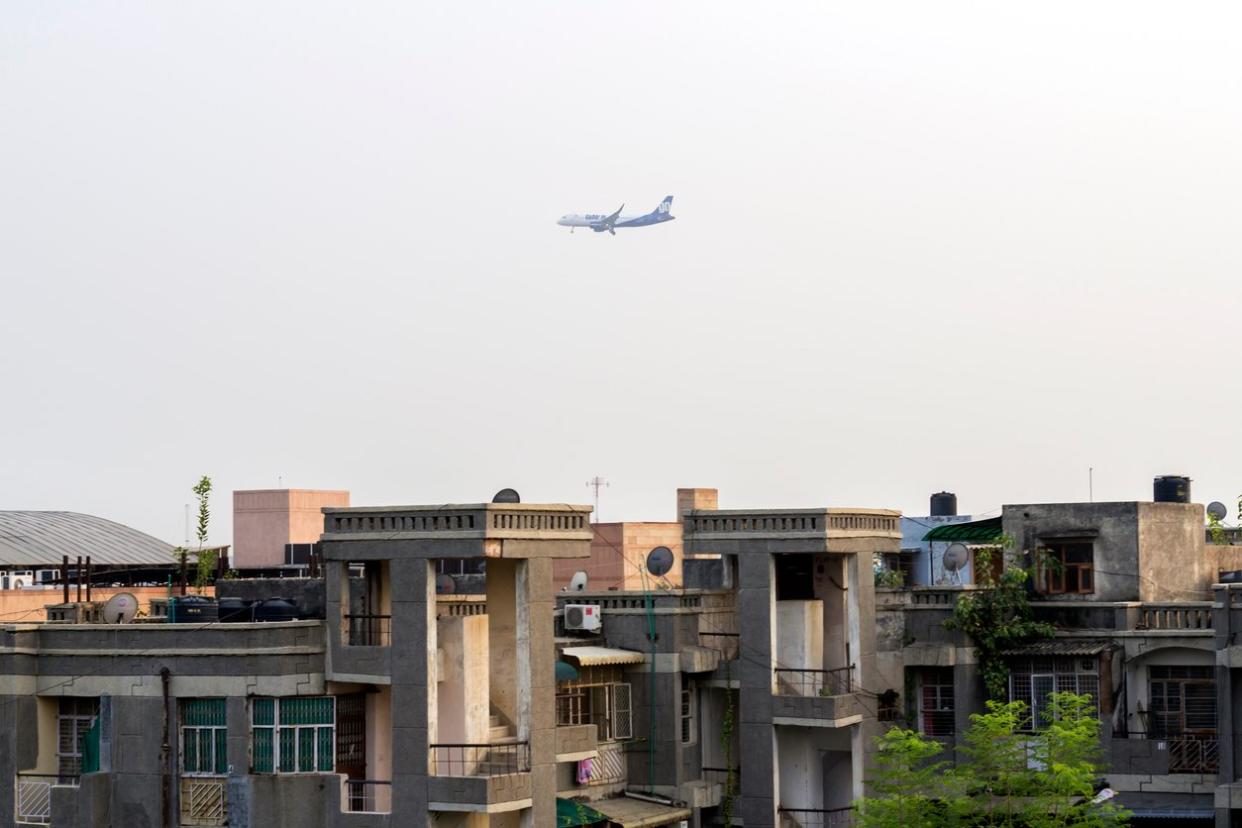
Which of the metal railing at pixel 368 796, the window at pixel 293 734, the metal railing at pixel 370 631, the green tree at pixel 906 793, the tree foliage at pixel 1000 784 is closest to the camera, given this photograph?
the metal railing at pixel 368 796

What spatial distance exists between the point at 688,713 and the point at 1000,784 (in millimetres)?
7604

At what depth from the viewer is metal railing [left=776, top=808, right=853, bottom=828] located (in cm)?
3806

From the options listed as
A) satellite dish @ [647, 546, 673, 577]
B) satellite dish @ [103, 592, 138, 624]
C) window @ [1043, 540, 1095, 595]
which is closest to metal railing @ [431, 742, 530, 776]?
satellite dish @ [103, 592, 138, 624]

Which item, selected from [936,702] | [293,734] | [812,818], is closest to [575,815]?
[293,734]

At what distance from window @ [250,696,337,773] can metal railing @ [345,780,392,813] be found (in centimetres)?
54

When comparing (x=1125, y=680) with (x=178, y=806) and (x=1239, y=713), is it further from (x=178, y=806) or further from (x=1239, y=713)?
(x=178, y=806)

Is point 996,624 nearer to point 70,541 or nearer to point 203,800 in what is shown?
point 203,800

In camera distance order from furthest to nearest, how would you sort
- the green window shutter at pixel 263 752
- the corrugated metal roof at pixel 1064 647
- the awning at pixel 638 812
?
1. the corrugated metal roof at pixel 1064 647
2. the awning at pixel 638 812
3. the green window shutter at pixel 263 752

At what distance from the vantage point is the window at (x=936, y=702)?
40.1 meters

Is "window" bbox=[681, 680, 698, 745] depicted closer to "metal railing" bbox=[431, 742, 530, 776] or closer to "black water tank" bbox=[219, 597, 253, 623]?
"metal railing" bbox=[431, 742, 530, 776]

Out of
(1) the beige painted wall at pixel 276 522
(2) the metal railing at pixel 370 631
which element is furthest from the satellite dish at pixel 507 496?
(1) the beige painted wall at pixel 276 522

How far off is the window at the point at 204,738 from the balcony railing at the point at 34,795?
2181mm

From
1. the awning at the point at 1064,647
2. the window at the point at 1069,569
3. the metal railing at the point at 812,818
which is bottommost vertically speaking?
the metal railing at the point at 812,818

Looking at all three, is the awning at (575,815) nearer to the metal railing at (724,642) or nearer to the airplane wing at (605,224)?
the metal railing at (724,642)
